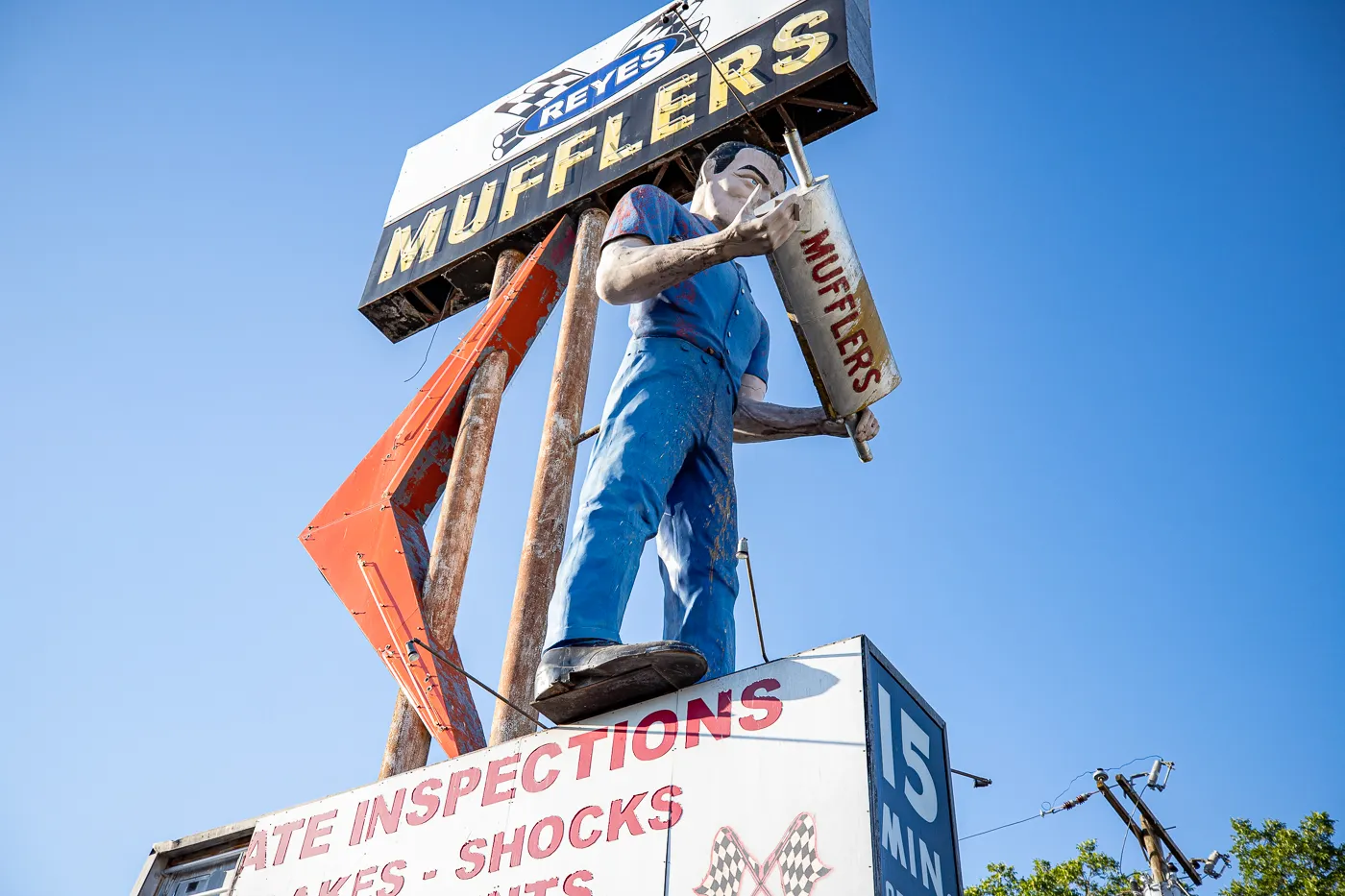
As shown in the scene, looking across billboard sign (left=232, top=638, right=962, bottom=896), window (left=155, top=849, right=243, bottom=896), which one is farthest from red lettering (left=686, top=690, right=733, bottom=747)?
window (left=155, top=849, right=243, bottom=896)

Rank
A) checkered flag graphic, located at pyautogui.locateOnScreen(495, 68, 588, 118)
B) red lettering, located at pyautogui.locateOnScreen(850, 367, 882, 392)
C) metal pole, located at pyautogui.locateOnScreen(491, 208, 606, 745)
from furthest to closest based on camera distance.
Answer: checkered flag graphic, located at pyautogui.locateOnScreen(495, 68, 588, 118)
metal pole, located at pyautogui.locateOnScreen(491, 208, 606, 745)
red lettering, located at pyautogui.locateOnScreen(850, 367, 882, 392)

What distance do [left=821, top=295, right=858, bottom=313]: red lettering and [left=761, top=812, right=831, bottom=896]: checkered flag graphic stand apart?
5.65ft

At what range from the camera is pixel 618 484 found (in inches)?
139

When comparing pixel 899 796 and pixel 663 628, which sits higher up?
pixel 663 628

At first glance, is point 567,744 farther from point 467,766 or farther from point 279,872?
point 279,872

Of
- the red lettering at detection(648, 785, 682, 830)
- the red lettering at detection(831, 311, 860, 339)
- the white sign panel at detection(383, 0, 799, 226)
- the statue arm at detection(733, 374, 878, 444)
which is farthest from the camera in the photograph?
the white sign panel at detection(383, 0, 799, 226)

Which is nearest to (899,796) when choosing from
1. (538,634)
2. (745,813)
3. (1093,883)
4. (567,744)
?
(745,813)

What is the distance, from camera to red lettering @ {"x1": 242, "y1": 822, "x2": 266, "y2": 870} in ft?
11.6

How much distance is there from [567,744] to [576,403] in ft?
10.0

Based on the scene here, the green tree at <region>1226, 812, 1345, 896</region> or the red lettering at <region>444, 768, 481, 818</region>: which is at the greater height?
the green tree at <region>1226, 812, 1345, 896</region>

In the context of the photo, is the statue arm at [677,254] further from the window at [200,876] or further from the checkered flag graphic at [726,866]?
the window at [200,876]

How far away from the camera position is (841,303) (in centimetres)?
381

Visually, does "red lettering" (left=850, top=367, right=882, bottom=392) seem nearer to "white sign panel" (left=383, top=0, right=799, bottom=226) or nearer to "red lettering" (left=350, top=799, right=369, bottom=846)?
"red lettering" (left=350, top=799, right=369, bottom=846)

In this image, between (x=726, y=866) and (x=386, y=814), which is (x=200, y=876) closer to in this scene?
(x=386, y=814)
